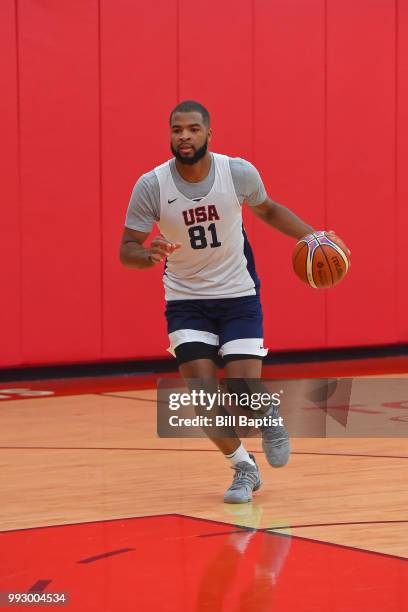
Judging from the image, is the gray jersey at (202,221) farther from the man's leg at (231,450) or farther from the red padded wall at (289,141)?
the red padded wall at (289,141)

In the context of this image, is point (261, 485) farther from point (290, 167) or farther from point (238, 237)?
point (290, 167)

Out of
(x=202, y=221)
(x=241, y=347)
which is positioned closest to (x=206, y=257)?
(x=202, y=221)

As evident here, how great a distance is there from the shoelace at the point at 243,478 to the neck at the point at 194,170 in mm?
1365

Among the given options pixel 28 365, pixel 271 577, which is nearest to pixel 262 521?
pixel 271 577

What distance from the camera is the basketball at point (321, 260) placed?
5695 mm

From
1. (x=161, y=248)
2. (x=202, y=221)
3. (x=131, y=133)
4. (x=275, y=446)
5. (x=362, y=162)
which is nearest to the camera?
(x=161, y=248)

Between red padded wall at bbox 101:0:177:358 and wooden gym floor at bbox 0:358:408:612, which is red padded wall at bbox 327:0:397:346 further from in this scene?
wooden gym floor at bbox 0:358:408:612

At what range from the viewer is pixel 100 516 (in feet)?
17.9

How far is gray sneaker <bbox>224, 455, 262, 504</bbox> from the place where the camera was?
5.74m

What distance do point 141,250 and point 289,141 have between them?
6.00m

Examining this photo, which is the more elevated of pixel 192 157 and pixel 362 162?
pixel 362 162

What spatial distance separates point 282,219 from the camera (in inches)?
237

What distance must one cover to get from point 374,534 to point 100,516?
1.20 meters

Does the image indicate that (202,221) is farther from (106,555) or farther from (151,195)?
(106,555)
